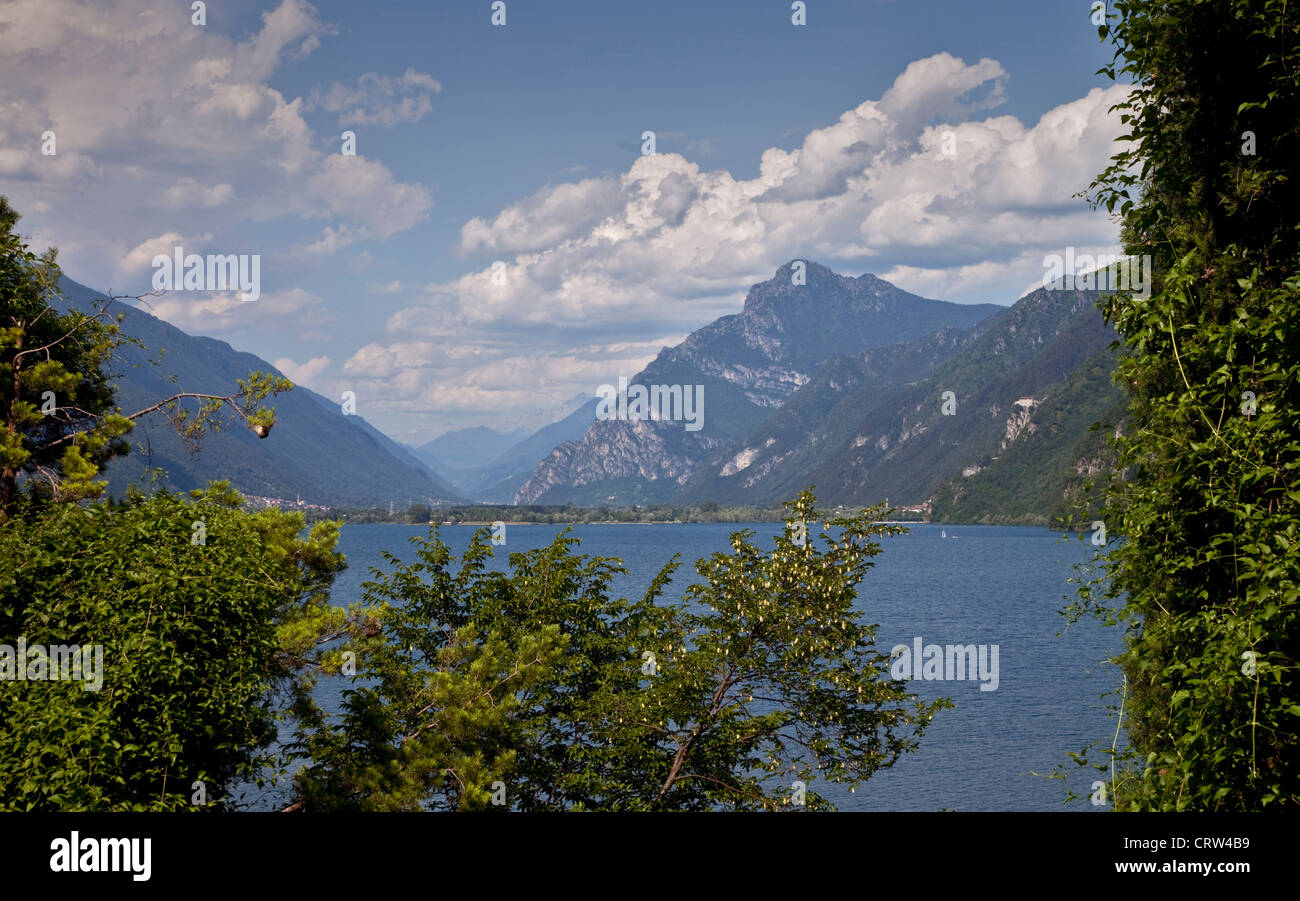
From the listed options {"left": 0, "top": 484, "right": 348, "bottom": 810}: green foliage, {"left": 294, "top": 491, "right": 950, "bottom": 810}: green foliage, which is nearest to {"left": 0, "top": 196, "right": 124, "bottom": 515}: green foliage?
{"left": 0, "top": 484, "right": 348, "bottom": 810}: green foliage

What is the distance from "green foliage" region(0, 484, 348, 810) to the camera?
20.8 feet

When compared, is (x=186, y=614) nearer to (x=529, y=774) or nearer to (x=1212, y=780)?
(x=1212, y=780)

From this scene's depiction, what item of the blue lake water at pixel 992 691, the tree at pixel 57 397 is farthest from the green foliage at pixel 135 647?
the blue lake water at pixel 992 691

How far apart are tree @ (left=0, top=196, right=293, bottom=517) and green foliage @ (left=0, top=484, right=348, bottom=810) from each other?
3.27 metres

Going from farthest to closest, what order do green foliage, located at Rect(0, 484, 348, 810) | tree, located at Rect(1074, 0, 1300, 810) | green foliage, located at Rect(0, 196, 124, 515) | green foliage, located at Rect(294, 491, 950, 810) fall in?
green foliage, located at Rect(294, 491, 950, 810) → green foliage, located at Rect(0, 196, 124, 515) → green foliage, located at Rect(0, 484, 348, 810) → tree, located at Rect(1074, 0, 1300, 810)

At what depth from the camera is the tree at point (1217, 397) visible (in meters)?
4.91

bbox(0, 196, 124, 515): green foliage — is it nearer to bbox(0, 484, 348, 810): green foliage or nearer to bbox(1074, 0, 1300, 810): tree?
bbox(0, 484, 348, 810): green foliage

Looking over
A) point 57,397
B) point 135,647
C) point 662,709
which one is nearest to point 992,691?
point 662,709

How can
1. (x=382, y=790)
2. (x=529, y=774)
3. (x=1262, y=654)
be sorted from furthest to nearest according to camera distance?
(x=529, y=774), (x=382, y=790), (x=1262, y=654)

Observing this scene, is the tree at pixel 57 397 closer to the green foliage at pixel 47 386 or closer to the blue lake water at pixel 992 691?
the green foliage at pixel 47 386
